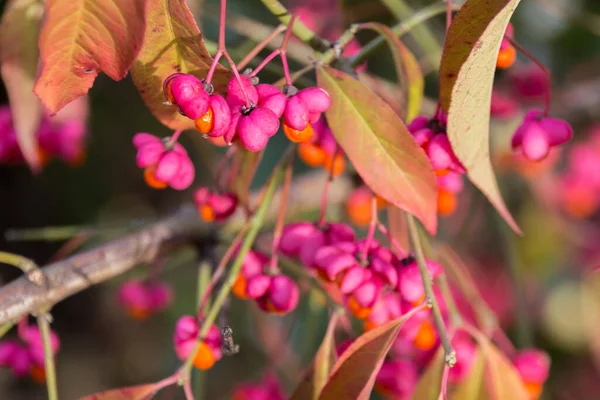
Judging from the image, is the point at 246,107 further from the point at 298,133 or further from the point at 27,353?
the point at 27,353

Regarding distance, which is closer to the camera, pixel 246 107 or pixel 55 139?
pixel 246 107

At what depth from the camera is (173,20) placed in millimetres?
626

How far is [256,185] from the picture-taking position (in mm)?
1692

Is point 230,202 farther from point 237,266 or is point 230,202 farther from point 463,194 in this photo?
point 463,194

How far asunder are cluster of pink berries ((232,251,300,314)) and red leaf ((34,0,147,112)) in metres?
0.30

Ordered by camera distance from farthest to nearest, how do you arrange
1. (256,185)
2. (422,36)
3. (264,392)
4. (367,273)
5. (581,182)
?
(581,182) → (256,185) → (422,36) → (264,392) → (367,273)

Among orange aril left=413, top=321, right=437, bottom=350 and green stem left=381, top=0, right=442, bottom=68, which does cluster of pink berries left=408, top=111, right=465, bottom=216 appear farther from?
green stem left=381, top=0, right=442, bottom=68

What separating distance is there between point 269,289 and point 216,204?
4.7 inches

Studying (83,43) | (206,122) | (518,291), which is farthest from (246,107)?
(518,291)

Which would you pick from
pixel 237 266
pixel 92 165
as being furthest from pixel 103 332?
pixel 237 266

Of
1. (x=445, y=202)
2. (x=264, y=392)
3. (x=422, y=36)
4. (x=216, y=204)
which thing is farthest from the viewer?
(x=422, y=36)

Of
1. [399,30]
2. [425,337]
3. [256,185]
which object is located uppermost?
[399,30]

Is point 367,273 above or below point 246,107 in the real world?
below

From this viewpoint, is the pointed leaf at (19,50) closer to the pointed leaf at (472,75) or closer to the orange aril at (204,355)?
the orange aril at (204,355)
